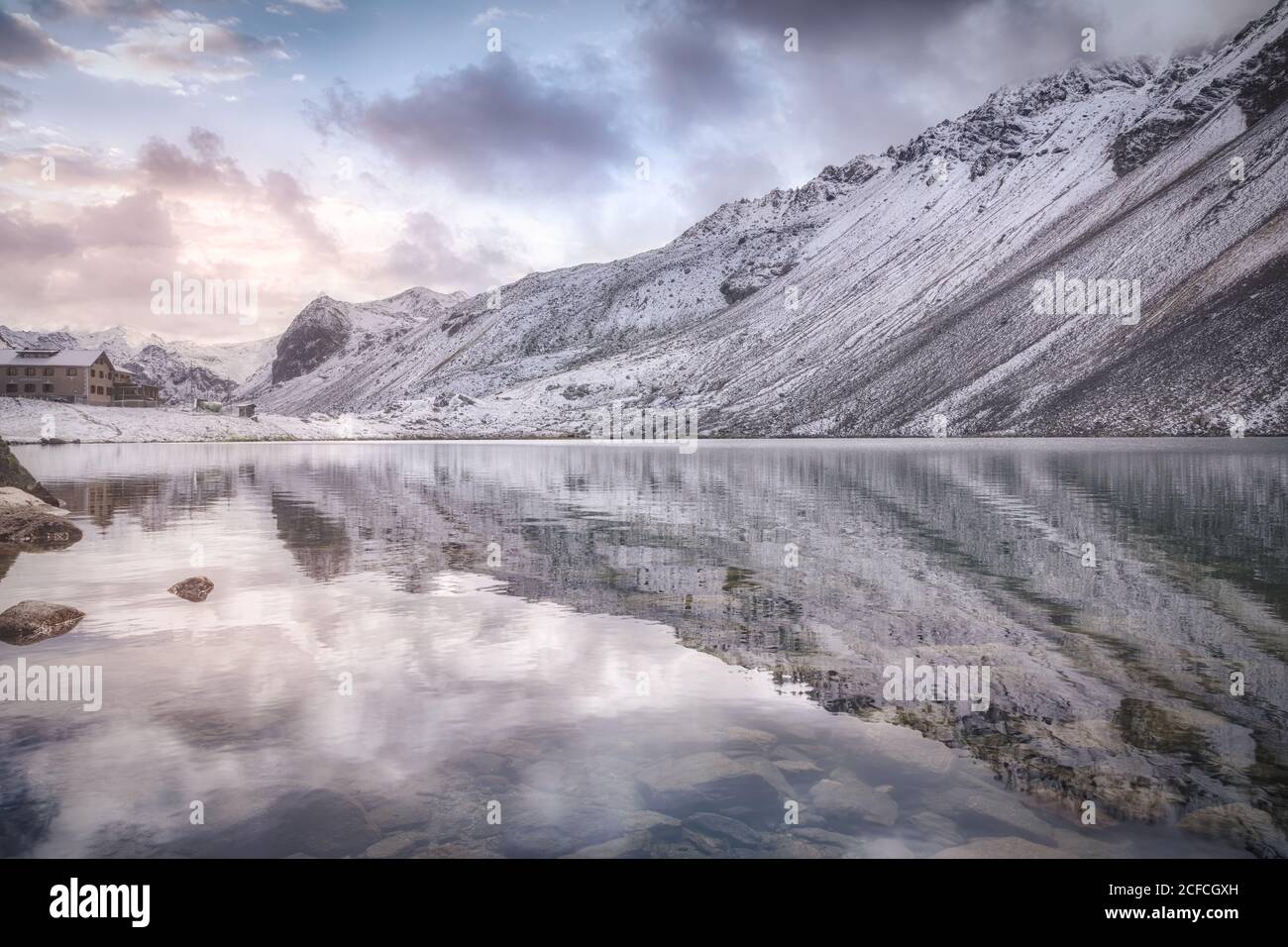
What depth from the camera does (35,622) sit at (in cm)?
1719

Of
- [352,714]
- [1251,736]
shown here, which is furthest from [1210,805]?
[352,714]

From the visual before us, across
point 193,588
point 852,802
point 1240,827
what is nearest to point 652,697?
point 852,802

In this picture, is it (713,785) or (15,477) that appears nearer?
(713,785)

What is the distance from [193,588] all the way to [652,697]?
13.4 meters

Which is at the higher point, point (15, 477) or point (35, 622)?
point (15, 477)

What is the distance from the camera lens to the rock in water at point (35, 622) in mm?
16789

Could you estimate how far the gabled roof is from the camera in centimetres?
14262

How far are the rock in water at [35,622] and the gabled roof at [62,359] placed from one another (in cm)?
14991

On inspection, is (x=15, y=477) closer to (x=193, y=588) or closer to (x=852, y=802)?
(x=193, y=588)

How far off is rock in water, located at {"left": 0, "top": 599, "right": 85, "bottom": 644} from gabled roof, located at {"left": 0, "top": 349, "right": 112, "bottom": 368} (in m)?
150

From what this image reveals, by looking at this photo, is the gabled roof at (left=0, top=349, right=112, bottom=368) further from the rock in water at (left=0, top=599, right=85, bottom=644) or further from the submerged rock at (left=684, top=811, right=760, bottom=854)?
the submerged rock at (left=684, top=811, right=760, bottom=854)

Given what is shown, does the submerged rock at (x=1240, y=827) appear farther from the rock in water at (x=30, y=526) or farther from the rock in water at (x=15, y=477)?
the rock in water at (x=15, y=477)

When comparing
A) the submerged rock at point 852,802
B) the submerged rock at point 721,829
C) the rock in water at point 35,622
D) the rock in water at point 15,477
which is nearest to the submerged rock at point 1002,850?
the submerged rock at point 852,802
